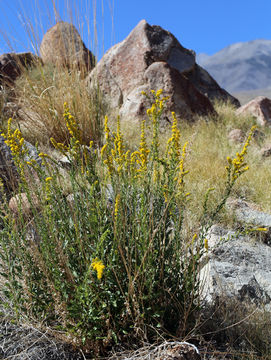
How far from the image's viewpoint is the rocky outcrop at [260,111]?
8.13 m

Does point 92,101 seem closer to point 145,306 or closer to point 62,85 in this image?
point 62,85

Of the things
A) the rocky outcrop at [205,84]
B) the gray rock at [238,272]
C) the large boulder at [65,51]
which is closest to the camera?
the gray rock at [238,272]

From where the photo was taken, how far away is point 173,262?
1.62 m

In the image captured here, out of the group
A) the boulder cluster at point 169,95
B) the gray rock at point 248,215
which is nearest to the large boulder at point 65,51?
the boulder cluster at point 169,95

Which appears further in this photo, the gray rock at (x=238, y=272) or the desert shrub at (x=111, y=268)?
the gray rock at (x=238, y=272)

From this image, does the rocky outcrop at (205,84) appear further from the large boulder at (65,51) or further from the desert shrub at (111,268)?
the desert shrub at (111,268)

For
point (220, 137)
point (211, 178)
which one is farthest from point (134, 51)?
point (211, 178)

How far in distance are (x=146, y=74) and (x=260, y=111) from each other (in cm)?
331

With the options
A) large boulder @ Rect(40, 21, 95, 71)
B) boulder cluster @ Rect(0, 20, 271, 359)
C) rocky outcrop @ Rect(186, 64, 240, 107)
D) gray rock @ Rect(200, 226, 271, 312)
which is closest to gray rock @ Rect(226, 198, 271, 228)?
boulder cluster @ Rect(0, 20, 271, 359)

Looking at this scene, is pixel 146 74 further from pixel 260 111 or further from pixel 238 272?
pixel 238 272

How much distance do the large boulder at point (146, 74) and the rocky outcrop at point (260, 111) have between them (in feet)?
5.00

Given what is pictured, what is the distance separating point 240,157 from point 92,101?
3459mm

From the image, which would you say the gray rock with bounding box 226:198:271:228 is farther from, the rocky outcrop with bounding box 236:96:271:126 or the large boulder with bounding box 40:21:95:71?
the rocky outcrop with bounding box 236:96:271:126

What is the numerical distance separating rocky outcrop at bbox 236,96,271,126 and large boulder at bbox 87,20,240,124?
1.52 metres
